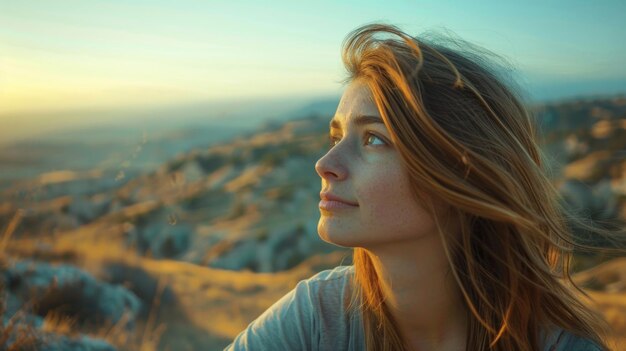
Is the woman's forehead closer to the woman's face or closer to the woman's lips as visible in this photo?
the woman's face

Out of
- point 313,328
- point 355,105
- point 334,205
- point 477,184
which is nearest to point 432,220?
point 477,184

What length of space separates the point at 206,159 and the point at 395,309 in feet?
111

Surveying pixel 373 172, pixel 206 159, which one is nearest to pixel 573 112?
pixel 206 159

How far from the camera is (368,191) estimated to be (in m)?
1.91

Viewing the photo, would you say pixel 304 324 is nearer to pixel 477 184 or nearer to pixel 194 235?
pixel 477 184

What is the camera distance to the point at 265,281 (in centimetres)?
779

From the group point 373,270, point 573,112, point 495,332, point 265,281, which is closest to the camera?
point 495,332

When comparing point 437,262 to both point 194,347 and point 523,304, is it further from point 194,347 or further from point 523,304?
point 194,347

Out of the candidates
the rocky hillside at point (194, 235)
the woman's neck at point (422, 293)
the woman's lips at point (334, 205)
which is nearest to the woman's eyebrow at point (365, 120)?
the woman's lips at point (334, 205)

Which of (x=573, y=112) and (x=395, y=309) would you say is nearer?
(x=395, y=309)

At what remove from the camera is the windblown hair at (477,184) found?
6.17ft

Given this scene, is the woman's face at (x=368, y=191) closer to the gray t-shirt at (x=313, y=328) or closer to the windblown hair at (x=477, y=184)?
the windblown hair at (x=477, y=184)

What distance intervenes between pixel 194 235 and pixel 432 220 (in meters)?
18.9

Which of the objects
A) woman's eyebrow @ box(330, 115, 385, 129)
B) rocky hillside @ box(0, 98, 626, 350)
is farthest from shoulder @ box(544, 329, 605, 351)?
woman's eyebrow @ box(330, 115, 385, 129)
